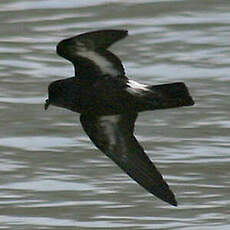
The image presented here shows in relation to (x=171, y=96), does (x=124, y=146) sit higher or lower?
lower

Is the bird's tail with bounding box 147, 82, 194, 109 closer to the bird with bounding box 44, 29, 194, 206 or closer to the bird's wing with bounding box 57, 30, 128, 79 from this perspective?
the bird with bounding box 44, 29, 194, 206

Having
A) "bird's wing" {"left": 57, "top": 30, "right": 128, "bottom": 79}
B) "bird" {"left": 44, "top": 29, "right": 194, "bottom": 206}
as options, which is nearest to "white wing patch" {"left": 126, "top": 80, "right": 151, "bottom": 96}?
"bird" {"left": 44, "top": 29, "right": 194, "bottom": 206}

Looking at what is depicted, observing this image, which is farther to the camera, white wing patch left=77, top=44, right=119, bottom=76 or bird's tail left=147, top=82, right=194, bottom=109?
white wing patch left=77, top=44, right=119, bottom=76

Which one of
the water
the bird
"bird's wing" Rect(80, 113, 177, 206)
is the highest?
the bird

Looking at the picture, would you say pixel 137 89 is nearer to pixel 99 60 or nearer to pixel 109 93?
pixel 109 93

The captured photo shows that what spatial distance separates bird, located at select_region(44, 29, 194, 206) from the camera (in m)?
8.88

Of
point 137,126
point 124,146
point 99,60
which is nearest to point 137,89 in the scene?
point 99,60

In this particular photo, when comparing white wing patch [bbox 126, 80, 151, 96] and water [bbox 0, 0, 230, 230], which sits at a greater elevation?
white wing patch [bbox 126, 80, 151, 96]

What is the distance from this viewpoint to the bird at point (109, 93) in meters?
8.88

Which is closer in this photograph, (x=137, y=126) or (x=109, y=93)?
(x=109, y=93)

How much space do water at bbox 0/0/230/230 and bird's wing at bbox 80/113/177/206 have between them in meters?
1.28

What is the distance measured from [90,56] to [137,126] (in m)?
3.38

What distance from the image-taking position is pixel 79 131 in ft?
40.8

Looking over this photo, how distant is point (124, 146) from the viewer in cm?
962
